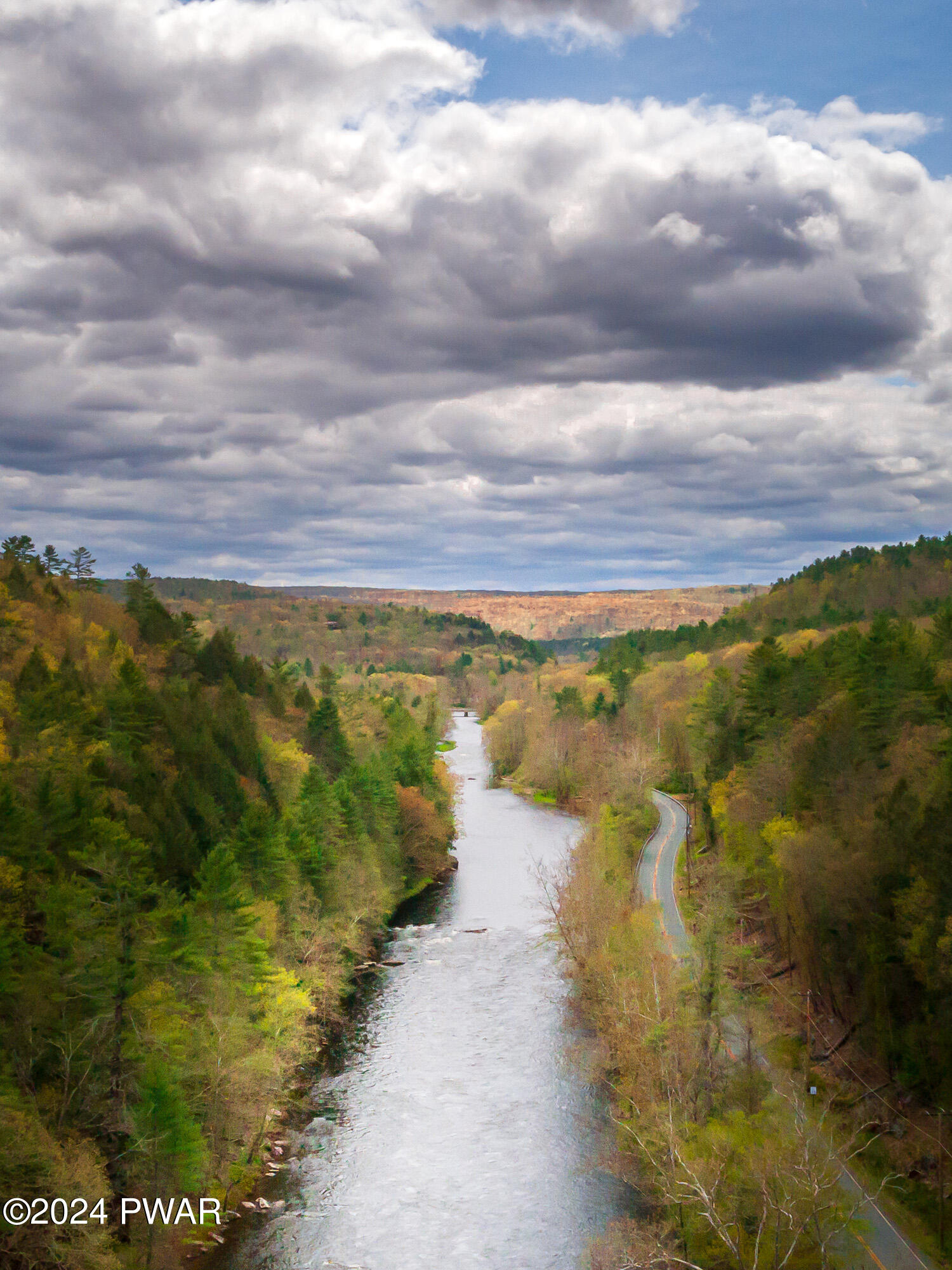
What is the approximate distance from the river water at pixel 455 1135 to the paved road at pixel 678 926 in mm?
8200

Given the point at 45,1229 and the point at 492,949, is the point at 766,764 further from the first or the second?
the point at 45,1229

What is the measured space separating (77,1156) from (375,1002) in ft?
94.3

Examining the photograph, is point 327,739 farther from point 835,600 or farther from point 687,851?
point 835,600

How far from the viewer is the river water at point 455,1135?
3453 centimetres

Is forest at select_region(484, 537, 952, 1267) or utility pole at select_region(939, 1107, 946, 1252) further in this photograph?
utility pole at select_region(939, 1107, 946, 1252)

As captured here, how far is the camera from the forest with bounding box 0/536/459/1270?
3338cm

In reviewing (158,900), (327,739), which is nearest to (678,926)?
(158,900)

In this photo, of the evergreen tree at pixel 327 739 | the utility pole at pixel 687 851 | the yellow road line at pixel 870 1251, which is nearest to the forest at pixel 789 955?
the utility pole at pixel 687 851

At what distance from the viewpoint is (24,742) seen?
2004 inches

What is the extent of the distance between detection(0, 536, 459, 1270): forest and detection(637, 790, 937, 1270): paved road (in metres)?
19.5

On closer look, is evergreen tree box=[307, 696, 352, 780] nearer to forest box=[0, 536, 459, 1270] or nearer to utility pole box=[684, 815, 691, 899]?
forest box=[0, 536, 459, 1270]

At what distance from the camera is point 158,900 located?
153 ft

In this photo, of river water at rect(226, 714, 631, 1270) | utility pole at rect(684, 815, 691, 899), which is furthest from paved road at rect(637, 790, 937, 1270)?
river water at rect(226, 714, 631, 1270)

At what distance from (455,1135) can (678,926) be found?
24.8 meters
